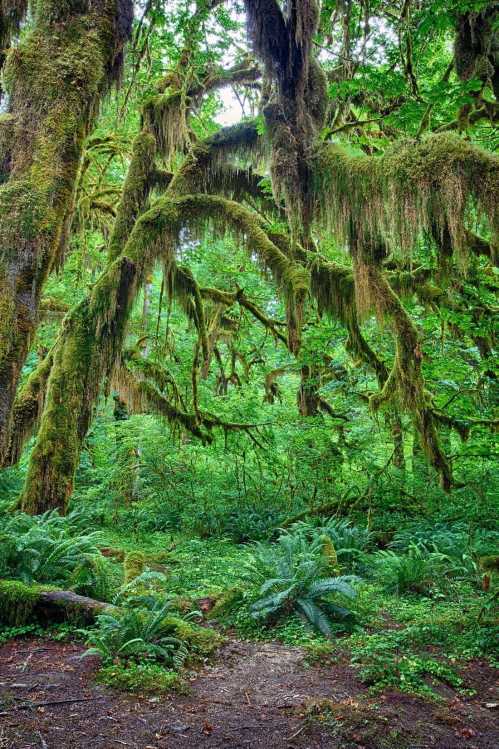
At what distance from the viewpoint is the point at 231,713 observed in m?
3.79

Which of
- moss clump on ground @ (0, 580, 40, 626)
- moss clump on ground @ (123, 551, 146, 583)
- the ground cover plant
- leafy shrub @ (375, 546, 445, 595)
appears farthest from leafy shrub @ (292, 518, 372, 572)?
moss clump on ground @ (0, 580, 40, 626)

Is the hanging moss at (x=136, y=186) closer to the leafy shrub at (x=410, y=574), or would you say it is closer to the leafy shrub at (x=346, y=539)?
the leafy shrub at (x=346, y=539)

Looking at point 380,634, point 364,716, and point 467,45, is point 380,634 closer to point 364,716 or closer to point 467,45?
point 364,716

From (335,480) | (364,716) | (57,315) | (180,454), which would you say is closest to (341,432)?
(335,480)

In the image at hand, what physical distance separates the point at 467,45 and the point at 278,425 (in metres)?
9.04

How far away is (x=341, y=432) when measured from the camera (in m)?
13.2

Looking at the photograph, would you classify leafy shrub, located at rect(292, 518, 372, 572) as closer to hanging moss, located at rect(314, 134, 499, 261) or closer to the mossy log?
the mossy log

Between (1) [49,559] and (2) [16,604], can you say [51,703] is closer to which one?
(2) [16,604]

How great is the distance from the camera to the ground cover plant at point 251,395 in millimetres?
4219

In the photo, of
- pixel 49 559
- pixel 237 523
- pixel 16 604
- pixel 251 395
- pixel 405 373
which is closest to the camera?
pixel 16 604

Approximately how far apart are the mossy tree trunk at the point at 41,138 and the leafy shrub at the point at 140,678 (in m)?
1.87

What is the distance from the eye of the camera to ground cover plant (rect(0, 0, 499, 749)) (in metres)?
4.22

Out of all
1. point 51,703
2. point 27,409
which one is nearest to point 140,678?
point 51,703

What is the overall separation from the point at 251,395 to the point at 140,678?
33.8 ft
